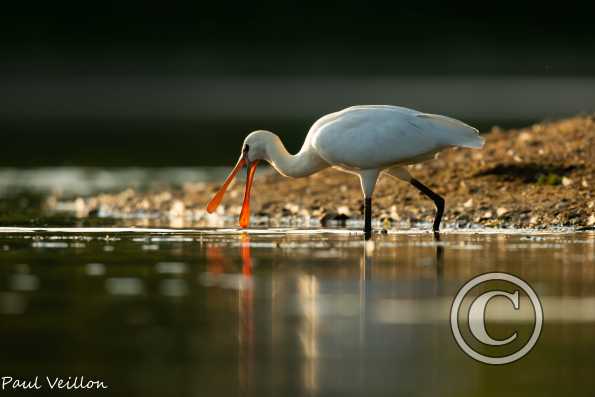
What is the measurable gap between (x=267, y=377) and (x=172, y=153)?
28.3m

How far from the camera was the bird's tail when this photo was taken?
14195mm

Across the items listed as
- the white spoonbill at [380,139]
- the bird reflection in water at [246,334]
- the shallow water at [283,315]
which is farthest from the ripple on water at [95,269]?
the white spoonbill at [380,139]

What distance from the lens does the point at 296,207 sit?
Result: 17656 millimetres

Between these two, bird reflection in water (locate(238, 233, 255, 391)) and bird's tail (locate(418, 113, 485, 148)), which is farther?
bird's tail (locate(418, 113, 485, 148))

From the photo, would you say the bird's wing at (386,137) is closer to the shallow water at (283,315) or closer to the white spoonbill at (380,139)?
the white spoonbill at (380,139)

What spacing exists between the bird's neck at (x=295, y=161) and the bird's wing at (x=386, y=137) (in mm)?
800

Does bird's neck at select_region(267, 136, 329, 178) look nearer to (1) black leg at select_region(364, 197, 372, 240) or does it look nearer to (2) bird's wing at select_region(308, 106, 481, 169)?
(2) bird's wing at select_region(308, 106, 481, 169)

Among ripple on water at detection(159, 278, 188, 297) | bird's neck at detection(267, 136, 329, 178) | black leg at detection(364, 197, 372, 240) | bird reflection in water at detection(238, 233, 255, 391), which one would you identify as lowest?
bird reflection in water at detection(238, 233, 255, 391)

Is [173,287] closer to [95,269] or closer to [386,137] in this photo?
[95,269]

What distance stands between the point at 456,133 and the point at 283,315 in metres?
5.50

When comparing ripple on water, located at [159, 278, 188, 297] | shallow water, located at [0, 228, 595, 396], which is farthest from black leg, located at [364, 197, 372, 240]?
ripple on water, located at [159, 278, 188, 297]

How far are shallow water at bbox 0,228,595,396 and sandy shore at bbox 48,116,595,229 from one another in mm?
1917

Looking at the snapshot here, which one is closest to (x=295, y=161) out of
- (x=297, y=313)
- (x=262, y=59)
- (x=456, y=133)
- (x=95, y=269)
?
(x=456, y=133)

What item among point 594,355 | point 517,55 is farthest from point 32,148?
point 517,55
